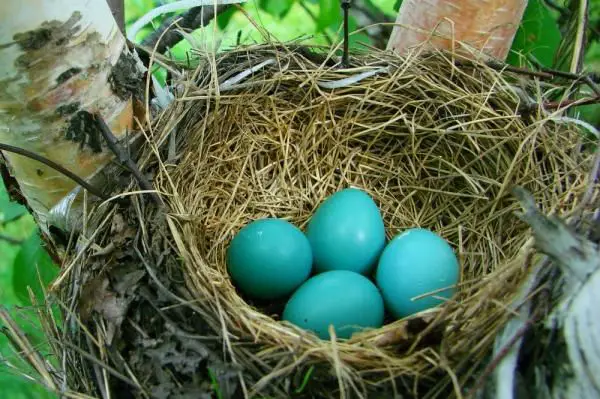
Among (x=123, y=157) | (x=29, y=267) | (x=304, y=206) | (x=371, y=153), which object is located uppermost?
(x=123, y=157)

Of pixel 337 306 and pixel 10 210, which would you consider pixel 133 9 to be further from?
pixel 337 306

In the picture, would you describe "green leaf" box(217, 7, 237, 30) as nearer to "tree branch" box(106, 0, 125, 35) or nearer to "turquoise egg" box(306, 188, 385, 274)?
"tree branch" box(106, 0, 125, 35)

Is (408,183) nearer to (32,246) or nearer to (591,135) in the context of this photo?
(591,135)

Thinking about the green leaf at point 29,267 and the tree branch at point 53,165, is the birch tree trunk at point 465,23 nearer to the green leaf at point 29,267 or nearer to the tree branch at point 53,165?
the tree branch at point 53,165

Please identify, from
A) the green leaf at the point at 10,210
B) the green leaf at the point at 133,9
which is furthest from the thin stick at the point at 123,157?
the green leaf at the point at 133,9

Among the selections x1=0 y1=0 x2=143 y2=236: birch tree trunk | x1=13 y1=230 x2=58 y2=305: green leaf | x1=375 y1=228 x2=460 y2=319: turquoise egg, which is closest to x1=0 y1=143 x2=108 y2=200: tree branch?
x1=0 y1=0 x2=143 y2=236: birch tree trunk

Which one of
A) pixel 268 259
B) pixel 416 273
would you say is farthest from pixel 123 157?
pixel 416 273
